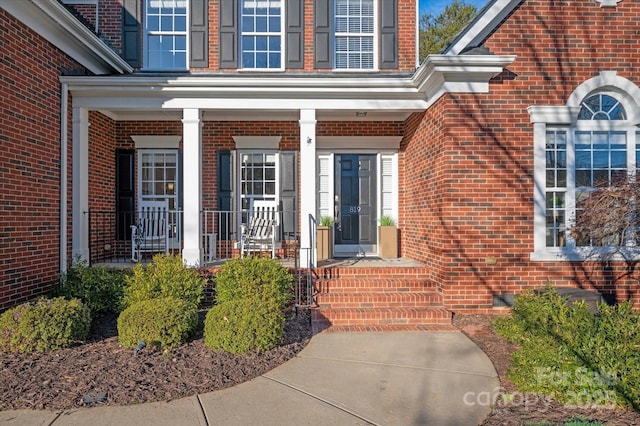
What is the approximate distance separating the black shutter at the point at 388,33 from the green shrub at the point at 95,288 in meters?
6.88

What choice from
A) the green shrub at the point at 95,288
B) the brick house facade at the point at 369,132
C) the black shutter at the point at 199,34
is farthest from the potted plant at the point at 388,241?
the black shutter at the point at 199,34

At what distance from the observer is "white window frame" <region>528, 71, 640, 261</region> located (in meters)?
6.56

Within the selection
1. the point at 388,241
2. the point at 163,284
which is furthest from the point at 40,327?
the point at 388,241

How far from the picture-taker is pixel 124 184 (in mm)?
9242

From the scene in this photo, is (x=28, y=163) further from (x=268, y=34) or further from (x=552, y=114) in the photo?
(x=552, y=114)

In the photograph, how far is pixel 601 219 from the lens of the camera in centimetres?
510

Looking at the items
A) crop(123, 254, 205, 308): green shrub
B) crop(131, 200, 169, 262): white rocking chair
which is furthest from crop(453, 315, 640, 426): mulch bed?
crop(131, 200, 169, 262): white rocking chair

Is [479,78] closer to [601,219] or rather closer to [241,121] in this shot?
[601,219]

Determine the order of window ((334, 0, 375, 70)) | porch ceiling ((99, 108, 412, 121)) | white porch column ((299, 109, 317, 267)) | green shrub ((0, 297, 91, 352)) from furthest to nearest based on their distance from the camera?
window ((334, 0, 375, 70)) → porch ceiling ((99, 108, 412, 121)) → white porch column ((299, 109, 317, 267)) → green shrub ((0, 297, 91, 352))

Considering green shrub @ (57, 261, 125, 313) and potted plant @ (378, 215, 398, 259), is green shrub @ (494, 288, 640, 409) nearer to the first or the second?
potted plant @ (378, 215, 398, 259)

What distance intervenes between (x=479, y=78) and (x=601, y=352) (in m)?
4.30

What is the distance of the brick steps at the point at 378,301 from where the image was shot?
20.4 feet

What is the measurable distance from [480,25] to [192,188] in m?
5.36

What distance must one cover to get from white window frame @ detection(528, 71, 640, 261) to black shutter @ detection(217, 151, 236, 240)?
5849 mm
